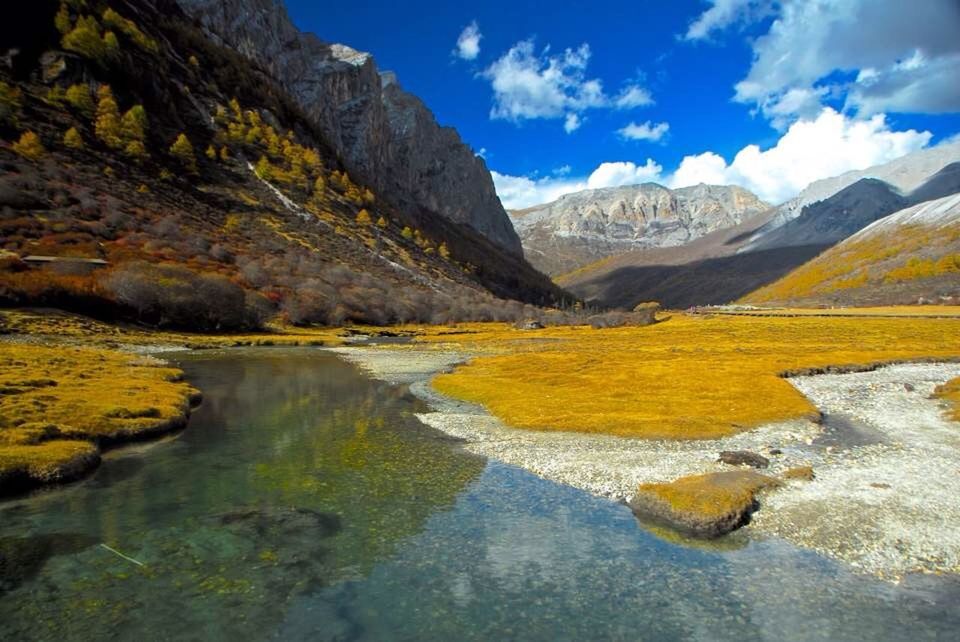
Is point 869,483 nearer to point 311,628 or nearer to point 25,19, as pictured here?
point 311,628

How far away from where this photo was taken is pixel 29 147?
11744 cm

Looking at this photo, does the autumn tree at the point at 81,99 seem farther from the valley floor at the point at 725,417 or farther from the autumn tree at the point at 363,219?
the valley floor at the point at 725,417

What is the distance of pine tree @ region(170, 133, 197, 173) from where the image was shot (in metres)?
156

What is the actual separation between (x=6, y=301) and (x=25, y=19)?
124 meters

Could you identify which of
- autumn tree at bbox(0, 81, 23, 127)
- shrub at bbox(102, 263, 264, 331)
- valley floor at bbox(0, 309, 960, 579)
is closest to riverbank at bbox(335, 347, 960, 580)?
valley floor at bbox(0, 309, 960, 579)

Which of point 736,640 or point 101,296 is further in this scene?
point 101,296

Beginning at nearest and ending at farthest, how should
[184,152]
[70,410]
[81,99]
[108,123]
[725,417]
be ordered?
[70,410], [725,417], [108,123], [81,99], [184,152]

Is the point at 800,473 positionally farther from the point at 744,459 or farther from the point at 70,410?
the point at 70,410

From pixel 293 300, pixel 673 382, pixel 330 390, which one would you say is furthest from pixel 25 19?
pixel 673 382

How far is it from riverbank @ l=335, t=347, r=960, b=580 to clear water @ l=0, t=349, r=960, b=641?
146cm

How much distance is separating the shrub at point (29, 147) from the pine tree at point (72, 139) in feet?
24.7

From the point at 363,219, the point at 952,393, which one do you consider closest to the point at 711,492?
the point at 952,393

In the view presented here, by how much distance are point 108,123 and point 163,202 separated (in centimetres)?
2636

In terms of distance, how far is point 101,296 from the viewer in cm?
7912
